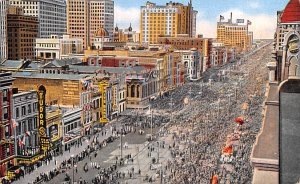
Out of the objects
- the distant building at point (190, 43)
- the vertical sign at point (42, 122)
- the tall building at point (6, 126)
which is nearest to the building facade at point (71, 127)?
the vertical sign at point (42, 122)

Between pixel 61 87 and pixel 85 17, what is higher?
pixel 85 17

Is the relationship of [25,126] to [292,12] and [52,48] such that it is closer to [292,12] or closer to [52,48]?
[292,12]

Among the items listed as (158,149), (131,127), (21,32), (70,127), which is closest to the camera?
(158,149)

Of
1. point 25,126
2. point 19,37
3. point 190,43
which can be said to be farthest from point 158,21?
point 25,126

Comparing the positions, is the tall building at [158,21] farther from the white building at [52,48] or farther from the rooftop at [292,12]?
the rooftop at [292,12]

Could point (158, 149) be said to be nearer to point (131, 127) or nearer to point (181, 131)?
point (181, 131)

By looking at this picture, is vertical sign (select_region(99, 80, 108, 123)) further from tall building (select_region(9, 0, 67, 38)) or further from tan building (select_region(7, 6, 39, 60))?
tall building (select_region(9, 0, 67, 38))

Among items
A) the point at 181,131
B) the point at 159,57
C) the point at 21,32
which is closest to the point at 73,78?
the point at 181,131
